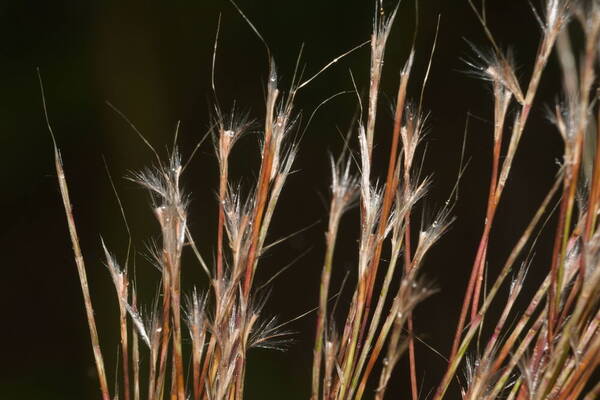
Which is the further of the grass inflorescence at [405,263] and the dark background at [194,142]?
the dark background at [194,142]

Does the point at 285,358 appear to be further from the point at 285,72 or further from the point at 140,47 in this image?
the point at 140,47

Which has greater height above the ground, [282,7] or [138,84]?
[282,7]

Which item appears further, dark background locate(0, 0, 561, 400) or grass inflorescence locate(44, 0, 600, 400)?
dark background locate(0, 0, 561, 400)

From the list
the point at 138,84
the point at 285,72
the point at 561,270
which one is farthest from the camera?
the point at 138,84

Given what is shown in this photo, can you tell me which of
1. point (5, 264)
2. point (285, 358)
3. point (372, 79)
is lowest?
point (285, 358)

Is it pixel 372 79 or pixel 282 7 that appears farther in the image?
pixel 282 7

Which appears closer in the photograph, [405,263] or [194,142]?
[405,263]

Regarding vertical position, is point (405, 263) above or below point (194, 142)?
above

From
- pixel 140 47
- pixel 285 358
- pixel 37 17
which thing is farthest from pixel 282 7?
pixel 285 358
